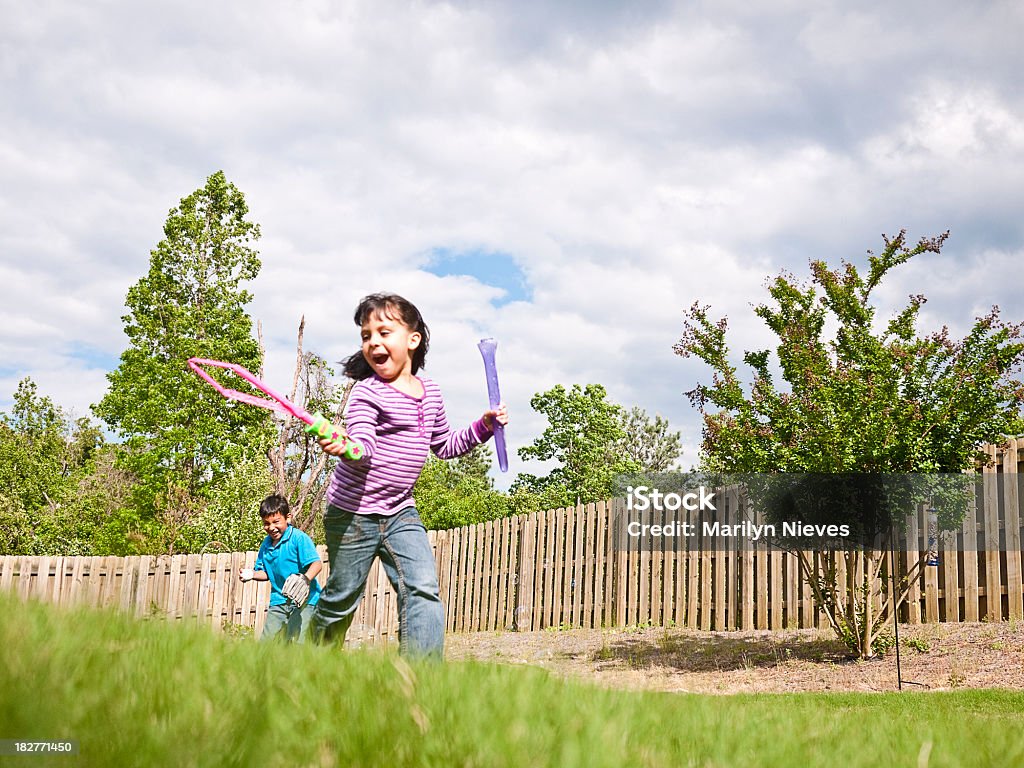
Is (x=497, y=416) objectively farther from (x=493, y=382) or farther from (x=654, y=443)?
(x=654, y=443)

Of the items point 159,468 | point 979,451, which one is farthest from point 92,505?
point 979,451

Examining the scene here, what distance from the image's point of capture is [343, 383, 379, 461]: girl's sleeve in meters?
3.83

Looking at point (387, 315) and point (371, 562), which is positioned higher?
point (387, 315)

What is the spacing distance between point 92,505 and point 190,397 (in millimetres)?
4515

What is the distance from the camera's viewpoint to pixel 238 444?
70.0 ft

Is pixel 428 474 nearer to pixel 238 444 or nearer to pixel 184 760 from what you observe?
pixel 238 444

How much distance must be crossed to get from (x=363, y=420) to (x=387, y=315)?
584mm

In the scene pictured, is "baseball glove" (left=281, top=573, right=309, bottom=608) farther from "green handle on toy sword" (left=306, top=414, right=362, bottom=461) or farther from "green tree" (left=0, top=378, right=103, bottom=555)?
"green tree" (left=0, top=378, right=103, bottom=555)

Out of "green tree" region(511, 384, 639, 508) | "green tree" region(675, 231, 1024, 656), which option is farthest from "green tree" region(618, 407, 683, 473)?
"green tree" region(675, 231, 1024, 656)

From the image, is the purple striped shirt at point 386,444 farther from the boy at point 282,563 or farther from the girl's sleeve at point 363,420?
the boy at point 282,563

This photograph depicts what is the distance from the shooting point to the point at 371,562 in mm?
3842

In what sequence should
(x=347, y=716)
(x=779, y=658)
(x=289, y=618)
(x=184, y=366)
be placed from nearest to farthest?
(x=347, y=716) < (x=289, y=618) < (x=779, y=658) < (x=184, y=366)

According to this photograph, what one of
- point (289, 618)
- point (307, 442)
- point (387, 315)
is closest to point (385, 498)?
point (387, 315)

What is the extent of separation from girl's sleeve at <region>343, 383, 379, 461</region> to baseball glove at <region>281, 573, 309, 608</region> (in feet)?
7.76
